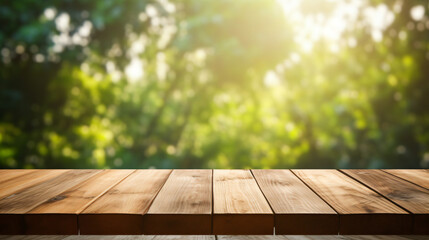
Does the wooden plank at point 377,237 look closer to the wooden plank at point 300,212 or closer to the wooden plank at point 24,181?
the wooden plank at point 300,212

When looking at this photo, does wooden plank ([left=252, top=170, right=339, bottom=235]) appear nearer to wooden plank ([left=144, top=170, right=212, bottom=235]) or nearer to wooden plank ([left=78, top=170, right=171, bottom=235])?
wooden plank ([left=144, top=170, right=212, bottom=235])

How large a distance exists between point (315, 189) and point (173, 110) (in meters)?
5.87

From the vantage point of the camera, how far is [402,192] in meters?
1.28

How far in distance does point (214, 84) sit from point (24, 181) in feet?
16.4

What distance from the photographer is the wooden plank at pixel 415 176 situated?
1457mm

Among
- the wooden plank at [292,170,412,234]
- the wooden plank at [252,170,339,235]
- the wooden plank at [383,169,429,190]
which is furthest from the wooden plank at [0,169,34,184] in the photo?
the wooden plank at [383,169,429,190]

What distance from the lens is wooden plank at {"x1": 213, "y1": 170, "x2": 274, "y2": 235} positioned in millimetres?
1009

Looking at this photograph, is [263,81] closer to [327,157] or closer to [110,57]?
[327,157]

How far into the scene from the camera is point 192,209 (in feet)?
3.46

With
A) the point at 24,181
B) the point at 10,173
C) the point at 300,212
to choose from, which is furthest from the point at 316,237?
the point at 10,173

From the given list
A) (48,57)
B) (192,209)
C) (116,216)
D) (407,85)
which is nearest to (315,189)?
(192,209)

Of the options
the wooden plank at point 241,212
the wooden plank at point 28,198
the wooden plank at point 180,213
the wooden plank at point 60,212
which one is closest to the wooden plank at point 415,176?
the wooden plank at point 241,212

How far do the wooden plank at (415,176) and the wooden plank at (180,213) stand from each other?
2.53 ft

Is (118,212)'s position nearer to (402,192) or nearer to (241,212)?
(241,212)
